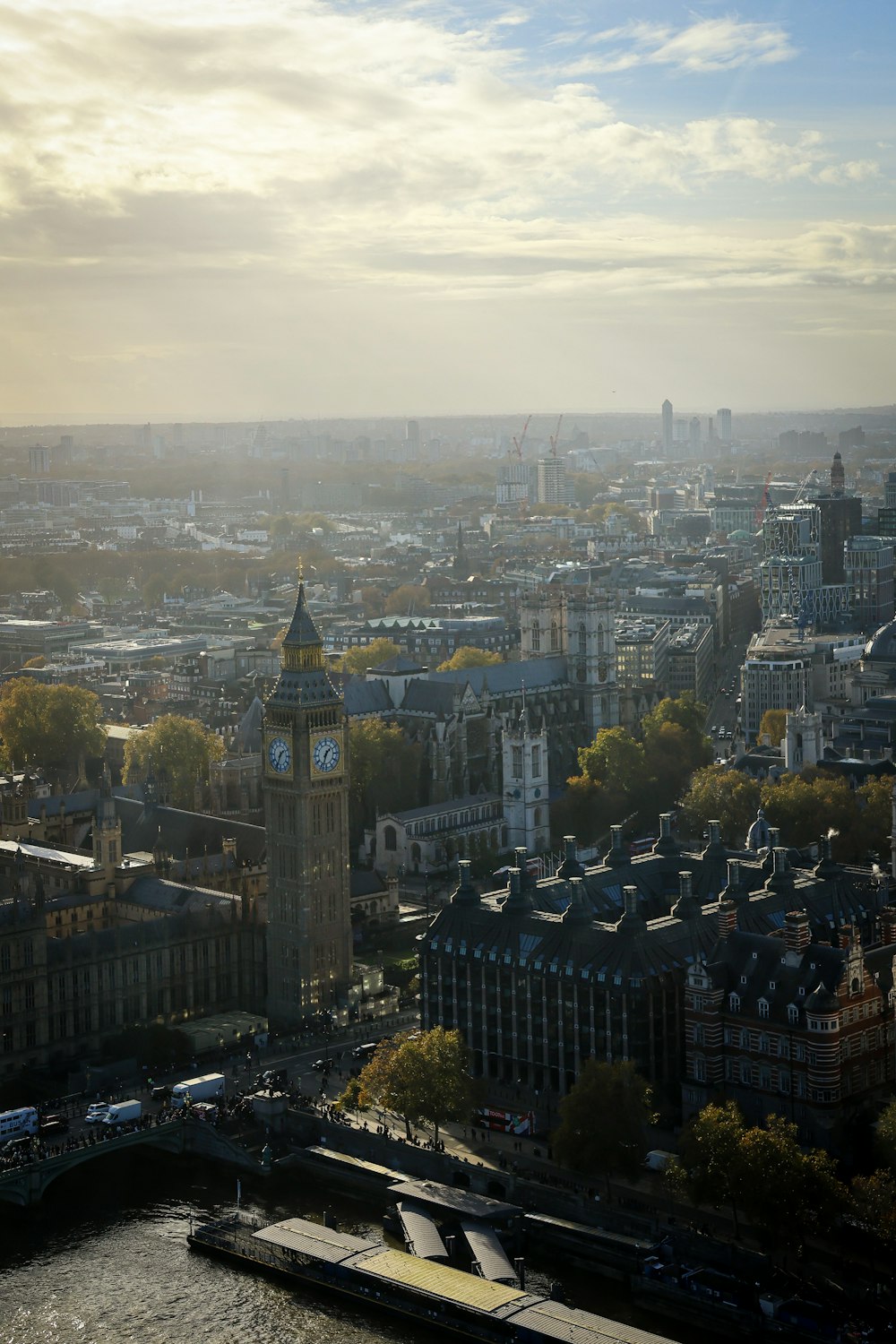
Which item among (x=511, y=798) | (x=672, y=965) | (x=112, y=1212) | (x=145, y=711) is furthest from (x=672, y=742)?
(x=112, y=1212)

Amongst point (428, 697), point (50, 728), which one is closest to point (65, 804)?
point (50, 728)

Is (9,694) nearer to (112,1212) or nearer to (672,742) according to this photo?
(672,742)

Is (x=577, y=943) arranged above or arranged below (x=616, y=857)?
below

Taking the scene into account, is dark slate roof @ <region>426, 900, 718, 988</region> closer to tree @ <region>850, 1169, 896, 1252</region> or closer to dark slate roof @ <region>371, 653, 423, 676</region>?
tree @ <region>850, 1169, 896, 1252</region>

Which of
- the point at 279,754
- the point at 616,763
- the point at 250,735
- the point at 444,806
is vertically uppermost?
the point at 279,754

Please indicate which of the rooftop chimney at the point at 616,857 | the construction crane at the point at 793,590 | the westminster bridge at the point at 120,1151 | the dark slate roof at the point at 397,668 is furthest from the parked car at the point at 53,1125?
the construction crane at the point at 793,590

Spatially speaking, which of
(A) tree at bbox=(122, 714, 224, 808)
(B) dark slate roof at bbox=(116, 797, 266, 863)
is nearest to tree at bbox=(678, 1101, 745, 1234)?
(B) dark slate roof at bbox=(116, 797, 266, 863)

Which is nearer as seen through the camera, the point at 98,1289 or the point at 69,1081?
the point at 98,1289

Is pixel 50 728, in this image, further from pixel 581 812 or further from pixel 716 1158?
pixel 716 1158
